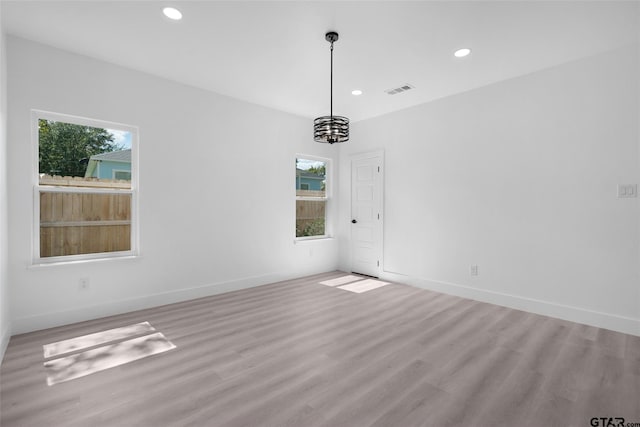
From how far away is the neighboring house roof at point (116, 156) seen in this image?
3.52m

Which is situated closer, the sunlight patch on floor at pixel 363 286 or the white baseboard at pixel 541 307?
the white baseboard at pixel 541 307

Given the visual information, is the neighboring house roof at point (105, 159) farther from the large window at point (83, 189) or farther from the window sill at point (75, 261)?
the window sill at point (75, 261)

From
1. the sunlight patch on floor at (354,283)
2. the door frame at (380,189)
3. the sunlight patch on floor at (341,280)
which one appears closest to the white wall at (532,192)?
the door frame at (380,189)

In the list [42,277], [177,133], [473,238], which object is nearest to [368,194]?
[473,238]

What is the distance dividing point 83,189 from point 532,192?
17.0 feet

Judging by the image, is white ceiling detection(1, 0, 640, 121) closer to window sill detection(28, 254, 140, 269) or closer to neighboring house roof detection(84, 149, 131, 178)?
neighboring house roof detection(84, 149, 131, 178)

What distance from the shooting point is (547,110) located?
11.7ft

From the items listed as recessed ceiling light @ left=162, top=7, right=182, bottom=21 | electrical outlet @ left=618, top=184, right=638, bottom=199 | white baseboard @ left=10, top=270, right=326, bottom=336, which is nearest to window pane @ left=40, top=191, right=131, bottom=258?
white baseboard @ left=10, top=270, right=326, bottom=336

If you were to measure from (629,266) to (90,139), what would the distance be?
5.88 m

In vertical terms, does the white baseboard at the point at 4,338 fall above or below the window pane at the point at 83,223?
below

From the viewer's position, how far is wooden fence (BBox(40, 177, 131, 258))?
3247 millimetres

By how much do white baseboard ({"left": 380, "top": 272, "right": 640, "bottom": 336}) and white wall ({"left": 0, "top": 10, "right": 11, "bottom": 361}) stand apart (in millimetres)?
4750

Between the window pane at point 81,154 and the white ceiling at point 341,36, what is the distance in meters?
0.84

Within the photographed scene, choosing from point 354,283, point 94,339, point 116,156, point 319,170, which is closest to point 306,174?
point 319,170
